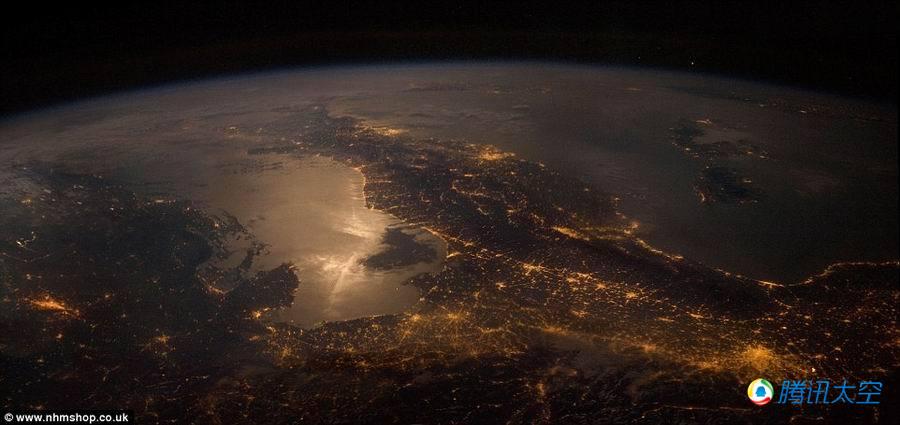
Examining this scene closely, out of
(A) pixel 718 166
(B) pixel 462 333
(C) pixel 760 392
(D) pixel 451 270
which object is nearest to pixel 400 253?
(D) pixel 451 270

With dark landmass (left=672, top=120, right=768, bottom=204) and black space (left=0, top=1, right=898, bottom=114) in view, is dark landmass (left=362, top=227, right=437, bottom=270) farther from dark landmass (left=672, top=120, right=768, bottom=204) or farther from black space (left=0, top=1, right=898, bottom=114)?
black space (left=0, top=1, right=898, bottom=114)

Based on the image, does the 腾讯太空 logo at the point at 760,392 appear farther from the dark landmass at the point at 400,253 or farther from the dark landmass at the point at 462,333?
the dark landmass at the point at 400,253

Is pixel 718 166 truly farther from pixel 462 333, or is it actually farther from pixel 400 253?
pixel 462 333

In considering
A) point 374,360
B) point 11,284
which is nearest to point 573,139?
point 374,360

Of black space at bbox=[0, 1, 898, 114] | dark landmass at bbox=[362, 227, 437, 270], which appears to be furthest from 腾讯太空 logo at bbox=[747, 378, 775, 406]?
black space at bbox=[0, 1, 898, 114]

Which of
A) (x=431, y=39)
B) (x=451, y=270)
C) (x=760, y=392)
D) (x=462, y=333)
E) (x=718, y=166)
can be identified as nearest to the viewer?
(x=760, y=392)

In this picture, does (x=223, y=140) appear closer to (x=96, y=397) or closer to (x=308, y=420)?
(x=96, y=397)

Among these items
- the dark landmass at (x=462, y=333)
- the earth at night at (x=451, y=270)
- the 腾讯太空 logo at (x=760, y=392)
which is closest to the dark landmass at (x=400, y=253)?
the earth at night at (x=451, y=270)
